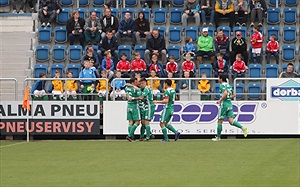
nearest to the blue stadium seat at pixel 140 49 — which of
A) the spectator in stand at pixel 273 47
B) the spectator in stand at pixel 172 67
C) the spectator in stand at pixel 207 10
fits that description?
the spectator in stand at pixel 172 67

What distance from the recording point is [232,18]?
32.4m

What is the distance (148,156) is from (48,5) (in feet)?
49.1

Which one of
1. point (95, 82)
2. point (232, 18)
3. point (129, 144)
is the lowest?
point (129, 144)

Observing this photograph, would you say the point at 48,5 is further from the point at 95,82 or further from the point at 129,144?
the point at 129,144

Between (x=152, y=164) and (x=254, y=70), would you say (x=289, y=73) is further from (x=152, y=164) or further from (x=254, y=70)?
(x=152, y=164)

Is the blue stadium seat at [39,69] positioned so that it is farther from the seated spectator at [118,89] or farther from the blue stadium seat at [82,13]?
the seated spectator at [118,89]

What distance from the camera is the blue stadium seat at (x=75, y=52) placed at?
31.8m

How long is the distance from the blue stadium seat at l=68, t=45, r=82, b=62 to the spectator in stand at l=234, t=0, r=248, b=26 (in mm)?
5976

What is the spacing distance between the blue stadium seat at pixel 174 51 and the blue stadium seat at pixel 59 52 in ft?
13.0

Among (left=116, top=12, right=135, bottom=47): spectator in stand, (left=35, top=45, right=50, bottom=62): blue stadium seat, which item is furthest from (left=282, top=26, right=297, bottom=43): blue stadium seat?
(left=35, top=45, right=50, bottom=62): blue stadium seat

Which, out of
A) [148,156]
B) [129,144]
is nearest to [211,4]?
[129,144]

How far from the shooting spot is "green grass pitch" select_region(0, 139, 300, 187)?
1442 centimetres

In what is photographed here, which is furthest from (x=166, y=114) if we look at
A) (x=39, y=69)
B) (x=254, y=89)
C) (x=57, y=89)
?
(x=39, y=69)

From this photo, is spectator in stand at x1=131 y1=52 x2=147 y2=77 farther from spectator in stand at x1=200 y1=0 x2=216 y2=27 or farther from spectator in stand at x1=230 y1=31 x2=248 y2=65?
spectator in stand at x1=200 y1=0 x2=216 y2=27
